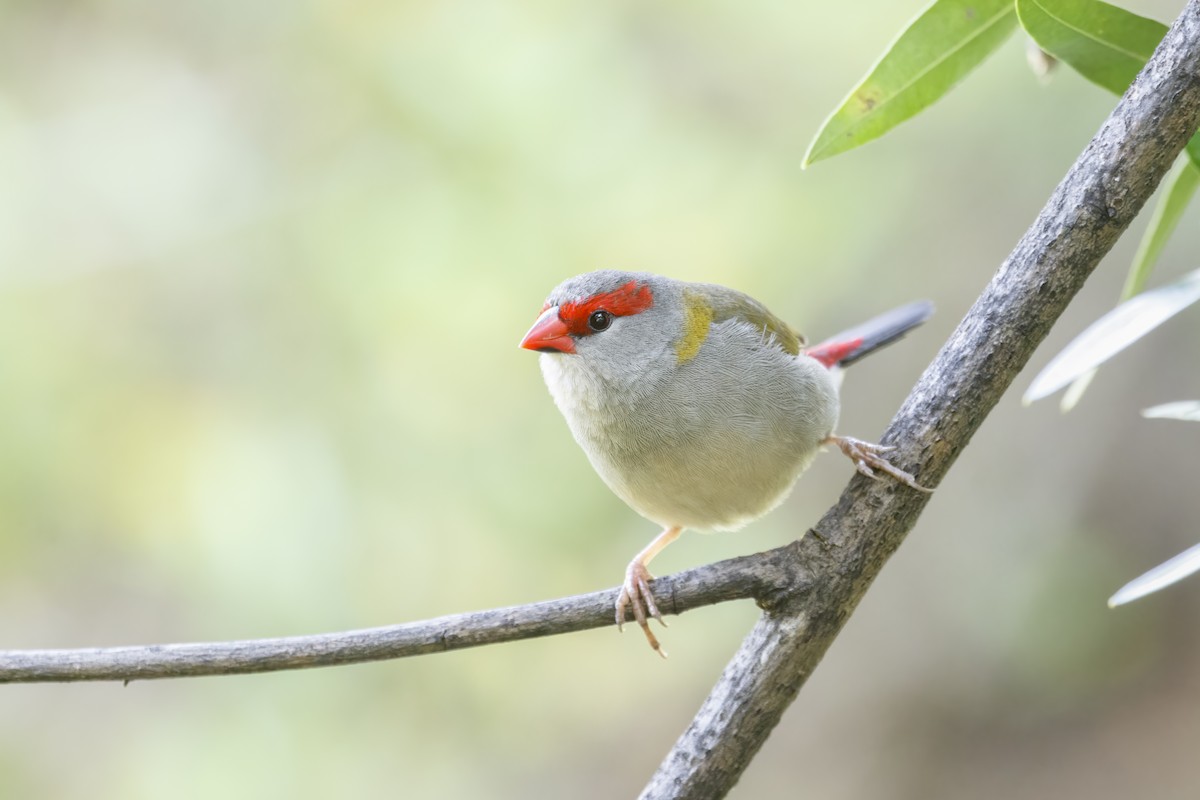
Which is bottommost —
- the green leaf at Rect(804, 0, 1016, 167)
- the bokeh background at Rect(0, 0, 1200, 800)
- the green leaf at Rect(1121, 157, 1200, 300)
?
the bokeh background at Rect(0, 0, 1200, 800)

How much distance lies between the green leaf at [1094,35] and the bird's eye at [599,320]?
125 centimetres

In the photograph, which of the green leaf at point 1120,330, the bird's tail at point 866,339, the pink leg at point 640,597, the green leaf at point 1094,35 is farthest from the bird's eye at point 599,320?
the green leaf at point 1094,35

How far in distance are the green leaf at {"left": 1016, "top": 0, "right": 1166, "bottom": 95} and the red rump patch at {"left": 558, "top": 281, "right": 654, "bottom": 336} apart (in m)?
1.21

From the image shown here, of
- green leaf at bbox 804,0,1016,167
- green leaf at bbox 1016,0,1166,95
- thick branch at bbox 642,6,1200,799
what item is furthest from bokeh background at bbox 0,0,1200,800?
green leaf at bbox 1016,0,1166,95

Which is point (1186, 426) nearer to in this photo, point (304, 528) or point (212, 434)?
point (304, 528)

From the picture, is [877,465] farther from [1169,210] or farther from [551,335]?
[551,335]

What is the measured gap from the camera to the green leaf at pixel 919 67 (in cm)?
213

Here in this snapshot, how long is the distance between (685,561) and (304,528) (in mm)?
1624

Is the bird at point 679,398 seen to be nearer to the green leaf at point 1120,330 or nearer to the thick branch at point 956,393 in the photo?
the thick branch at point 956,393

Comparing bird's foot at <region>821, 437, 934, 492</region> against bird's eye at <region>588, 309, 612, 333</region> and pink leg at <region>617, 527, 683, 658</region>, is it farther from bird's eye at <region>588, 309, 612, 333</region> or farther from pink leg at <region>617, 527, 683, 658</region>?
bird's eye at <region>588, 309, 612, 333</region>

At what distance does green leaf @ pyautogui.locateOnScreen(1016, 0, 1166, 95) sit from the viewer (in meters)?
1.97

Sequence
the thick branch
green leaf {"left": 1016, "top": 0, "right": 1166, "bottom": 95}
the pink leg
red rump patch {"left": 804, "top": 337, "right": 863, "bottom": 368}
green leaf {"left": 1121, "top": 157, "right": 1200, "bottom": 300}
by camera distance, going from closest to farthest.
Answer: the thick branch < green leaf {"left": 1016, "top": 0, "right": 1166, "bottom": 95} < green leaf {"left": 1121, "top": 157, "right": 1200, "bottom": 300} < the pink leg < red rump patch {"left": 804, "top": 337, "right": 863, "bottom": 368}

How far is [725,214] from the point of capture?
16.4ft

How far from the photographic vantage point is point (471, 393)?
4941 millimetres
